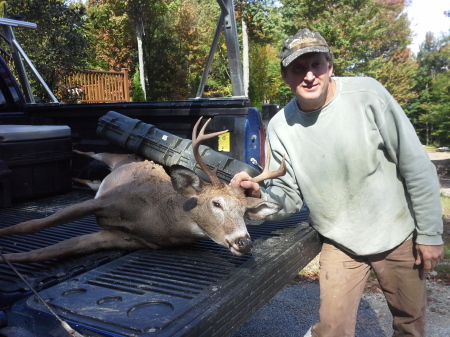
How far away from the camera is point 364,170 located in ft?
8.64

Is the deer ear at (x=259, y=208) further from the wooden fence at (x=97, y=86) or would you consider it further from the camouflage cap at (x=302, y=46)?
the wooden fence at (x=97, y=86)

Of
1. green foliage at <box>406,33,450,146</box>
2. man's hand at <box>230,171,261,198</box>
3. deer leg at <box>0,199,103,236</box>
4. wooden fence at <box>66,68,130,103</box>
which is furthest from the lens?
green foliage at <box>406,33,450,146</box>

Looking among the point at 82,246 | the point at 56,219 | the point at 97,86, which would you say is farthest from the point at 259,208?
the point at 97,86

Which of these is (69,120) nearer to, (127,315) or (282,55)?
(282,55)

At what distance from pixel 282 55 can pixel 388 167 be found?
0.86 metres

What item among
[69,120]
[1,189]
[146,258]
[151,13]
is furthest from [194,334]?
[151,13]

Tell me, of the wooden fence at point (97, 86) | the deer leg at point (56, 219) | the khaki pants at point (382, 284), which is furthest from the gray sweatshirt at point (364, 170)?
the wooden fence at point (97, 86)

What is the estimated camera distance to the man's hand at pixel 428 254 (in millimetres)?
2594

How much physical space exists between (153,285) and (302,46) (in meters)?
1.47

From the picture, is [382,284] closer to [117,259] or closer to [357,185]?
[357,185]

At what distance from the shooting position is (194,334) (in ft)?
5.43

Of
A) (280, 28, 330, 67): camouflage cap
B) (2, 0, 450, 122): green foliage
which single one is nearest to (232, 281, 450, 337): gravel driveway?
(280, 28, 330, 67): camouflage cap

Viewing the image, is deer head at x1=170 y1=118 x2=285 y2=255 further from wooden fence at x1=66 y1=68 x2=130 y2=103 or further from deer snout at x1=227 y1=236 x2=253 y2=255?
wooden fence at x1=66 y1=68 x2=130 y2=103

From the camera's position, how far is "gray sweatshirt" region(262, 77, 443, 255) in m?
2.58
